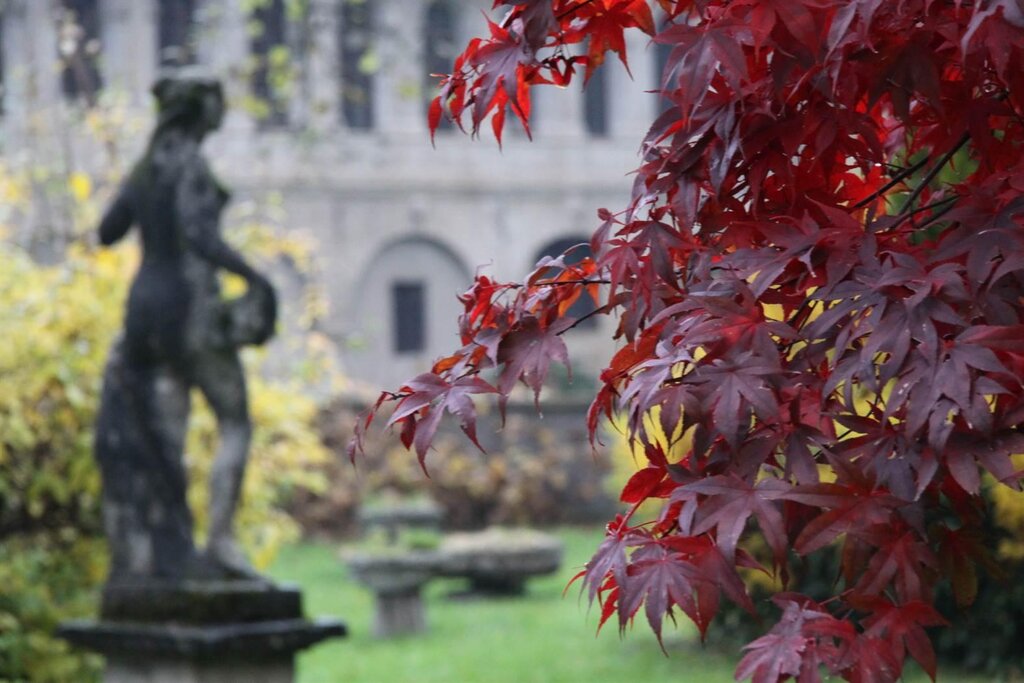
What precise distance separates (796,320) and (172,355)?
480 centimetres

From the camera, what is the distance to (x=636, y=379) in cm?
252

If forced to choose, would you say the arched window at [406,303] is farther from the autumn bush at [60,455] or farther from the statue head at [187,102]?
the statue head at [187,102]

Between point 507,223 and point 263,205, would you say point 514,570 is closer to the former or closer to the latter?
point 263,205

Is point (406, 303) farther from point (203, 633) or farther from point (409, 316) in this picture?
point (203, 633)

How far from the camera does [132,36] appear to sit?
2655 cm

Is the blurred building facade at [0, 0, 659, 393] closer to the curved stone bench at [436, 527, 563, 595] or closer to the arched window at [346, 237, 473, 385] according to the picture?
the arched window at [346, 237, 473, 385]

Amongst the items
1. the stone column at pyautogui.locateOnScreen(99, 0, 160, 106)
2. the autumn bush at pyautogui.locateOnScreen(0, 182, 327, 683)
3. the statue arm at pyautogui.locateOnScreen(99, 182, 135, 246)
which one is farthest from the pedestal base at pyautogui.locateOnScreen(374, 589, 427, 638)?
the stone column at pyautogui.locateOnScreen(99, 0, 160, 106)

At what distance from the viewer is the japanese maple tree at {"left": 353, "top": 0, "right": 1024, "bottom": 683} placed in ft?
7.93

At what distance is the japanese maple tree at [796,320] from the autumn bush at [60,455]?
17.5 ft

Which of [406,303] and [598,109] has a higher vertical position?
[598,109]

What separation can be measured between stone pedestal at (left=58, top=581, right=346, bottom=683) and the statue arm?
1.62 metres

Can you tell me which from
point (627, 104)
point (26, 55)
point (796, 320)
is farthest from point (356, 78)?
point (796, 320)

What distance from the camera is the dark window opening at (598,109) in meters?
30.7

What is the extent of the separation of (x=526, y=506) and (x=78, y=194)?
9.10 metres
